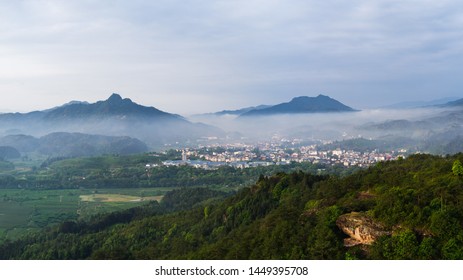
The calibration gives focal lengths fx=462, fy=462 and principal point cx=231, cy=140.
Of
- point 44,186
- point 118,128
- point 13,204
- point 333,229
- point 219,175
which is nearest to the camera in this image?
point 333,229

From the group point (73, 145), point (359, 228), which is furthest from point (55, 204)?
point (73, 145)

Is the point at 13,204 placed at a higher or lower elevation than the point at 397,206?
lower

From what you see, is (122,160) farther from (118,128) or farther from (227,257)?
(118,128)

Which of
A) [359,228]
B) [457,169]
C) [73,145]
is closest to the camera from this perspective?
[359,228]

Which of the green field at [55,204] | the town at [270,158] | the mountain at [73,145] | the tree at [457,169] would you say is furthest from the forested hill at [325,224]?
the mountain at [73,145]

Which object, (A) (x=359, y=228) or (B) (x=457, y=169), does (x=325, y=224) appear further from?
(B) (x=457, y=169)

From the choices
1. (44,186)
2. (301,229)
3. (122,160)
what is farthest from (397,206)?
(122,160)

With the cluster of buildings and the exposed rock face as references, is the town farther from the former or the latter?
the exposed rock face
